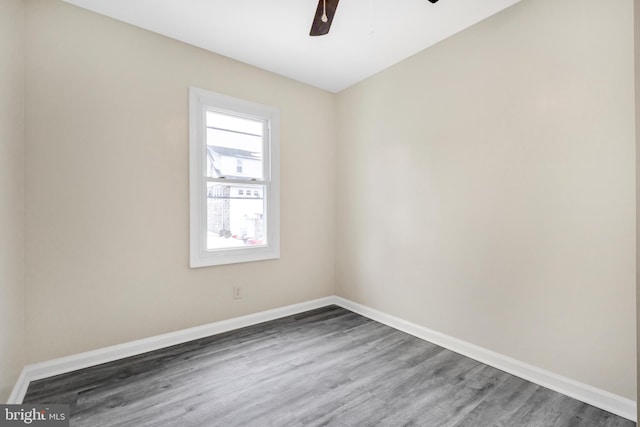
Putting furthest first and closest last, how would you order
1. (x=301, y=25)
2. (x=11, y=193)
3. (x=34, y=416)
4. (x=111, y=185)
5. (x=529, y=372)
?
(x=301, y=25) < (x=111, y=185) < (x=529, y=372) < (x=11, y=193) < (x=34, y=416)

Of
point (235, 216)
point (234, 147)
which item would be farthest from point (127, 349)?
point (234, 147)

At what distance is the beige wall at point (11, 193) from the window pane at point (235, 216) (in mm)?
1277

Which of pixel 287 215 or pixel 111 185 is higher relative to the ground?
pixel 111 185

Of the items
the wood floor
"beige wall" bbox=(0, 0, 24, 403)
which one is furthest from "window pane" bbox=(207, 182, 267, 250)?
"beige wall" bbox=(0, 0, 24, 403)

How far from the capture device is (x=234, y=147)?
3.01m

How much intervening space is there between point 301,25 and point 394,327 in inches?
114

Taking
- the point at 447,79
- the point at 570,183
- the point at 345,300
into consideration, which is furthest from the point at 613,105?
the point at 345,300

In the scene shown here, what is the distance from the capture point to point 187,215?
2658 millimetres

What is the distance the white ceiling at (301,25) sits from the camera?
2174 millimetres

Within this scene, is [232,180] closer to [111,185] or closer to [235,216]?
[235,216]

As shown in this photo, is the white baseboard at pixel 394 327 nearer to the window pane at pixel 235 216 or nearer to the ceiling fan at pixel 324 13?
the window pane at pixel 235 216

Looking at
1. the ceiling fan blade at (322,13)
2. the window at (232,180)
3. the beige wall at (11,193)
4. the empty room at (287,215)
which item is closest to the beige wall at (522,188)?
the empty room at (287,215)

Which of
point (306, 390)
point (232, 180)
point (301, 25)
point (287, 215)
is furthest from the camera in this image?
point (287, 215)

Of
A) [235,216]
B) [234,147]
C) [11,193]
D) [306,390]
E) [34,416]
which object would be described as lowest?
[306,390]
